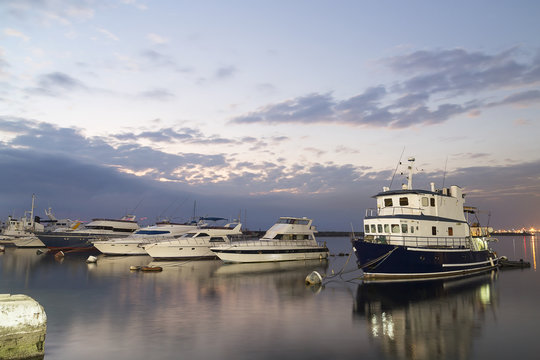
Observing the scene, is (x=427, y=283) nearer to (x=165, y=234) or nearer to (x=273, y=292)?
(x=273, y=292)

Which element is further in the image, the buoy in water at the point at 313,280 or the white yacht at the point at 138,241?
the white yacht at the point at 138,241

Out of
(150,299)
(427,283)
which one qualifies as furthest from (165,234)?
(427,283)

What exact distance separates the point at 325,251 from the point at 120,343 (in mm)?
36968

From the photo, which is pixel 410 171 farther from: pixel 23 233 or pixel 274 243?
pixel 23 233

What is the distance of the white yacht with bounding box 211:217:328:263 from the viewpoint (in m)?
39.3

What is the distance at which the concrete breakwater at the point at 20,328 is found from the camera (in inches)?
427

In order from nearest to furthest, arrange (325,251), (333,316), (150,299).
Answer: (333,316)
(150,299)
(325,251)

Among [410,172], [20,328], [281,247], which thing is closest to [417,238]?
[410,172]

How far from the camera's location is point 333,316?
58.4ft

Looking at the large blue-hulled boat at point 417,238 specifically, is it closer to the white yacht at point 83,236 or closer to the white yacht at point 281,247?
the white yacht at point 281,247

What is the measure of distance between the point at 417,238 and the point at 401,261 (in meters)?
2.75

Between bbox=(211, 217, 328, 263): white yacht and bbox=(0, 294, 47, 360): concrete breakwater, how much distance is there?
27.4 meters

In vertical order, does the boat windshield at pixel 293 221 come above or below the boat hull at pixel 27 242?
above

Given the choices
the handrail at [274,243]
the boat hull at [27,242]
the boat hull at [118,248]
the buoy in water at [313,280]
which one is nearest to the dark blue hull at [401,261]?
the buoy in water at [313,280]
